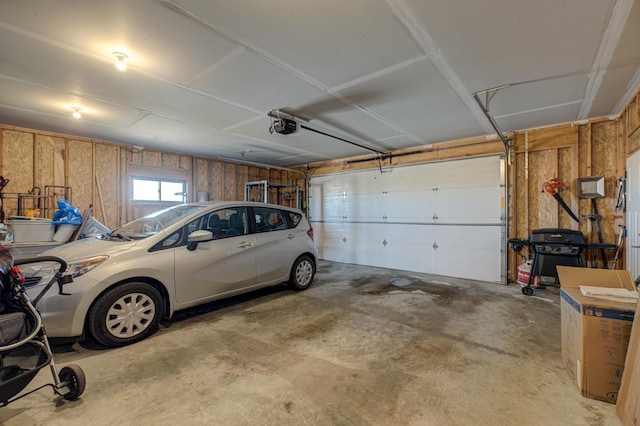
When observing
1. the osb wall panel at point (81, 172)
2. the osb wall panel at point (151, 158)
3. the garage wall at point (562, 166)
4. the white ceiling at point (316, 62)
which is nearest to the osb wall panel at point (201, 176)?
the osb wall panel at point (151, 158)

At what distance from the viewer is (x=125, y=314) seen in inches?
103

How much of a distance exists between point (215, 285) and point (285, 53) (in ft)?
8.60

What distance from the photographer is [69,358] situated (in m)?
2.36

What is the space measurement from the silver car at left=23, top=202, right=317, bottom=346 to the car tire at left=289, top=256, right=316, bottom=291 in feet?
0.08

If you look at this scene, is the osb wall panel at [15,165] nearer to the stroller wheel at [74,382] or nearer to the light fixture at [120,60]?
the light fixture at [120,60]

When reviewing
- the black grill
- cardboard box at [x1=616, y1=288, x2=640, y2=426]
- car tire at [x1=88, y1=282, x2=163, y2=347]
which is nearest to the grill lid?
the black grill

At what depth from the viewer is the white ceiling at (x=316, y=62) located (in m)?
1.96

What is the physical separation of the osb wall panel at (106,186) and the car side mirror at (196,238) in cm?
351

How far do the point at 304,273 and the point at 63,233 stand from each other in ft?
12.9

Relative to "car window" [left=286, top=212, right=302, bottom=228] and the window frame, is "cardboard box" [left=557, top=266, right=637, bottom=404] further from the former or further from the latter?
the window frame

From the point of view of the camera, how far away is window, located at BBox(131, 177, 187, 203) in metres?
5.81

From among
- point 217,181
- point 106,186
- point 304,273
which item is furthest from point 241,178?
point 304,273

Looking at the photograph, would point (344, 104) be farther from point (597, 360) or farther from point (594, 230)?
point (594, 230)

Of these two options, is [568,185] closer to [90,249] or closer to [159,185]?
[90,249]
